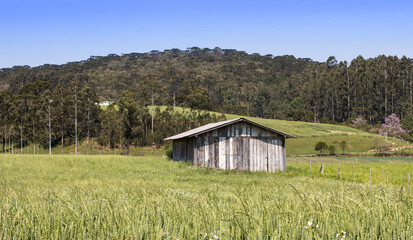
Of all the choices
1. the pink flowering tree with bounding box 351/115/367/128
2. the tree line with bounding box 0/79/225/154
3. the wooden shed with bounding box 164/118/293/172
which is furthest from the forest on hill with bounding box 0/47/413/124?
the wooden shed with bounding box 164/118/293/172

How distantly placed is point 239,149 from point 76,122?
2028 inches

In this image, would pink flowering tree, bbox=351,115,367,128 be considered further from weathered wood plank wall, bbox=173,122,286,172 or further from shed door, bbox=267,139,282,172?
weathered wood plank wall, bbox=173,122,286,172

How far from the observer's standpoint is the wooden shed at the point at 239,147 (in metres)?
32.5

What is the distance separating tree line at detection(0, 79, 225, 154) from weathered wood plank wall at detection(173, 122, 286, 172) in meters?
44.7

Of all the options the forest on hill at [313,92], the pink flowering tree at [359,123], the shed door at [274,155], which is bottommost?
the shed door at [274,155]

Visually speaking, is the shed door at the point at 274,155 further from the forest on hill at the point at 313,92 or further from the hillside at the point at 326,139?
the forest on hill at the point at 313,92

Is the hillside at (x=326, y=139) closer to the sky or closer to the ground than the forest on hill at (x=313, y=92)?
closer to the ground

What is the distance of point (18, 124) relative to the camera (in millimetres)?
84562

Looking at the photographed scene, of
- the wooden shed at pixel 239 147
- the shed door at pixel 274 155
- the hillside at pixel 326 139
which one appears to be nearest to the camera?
the wooden shed at pixel 239 147

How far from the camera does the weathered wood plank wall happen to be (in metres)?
32.5

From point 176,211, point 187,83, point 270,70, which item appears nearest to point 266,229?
point 176,211

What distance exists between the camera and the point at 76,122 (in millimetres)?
76438

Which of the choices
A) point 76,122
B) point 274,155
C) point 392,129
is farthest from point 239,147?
point 392,129

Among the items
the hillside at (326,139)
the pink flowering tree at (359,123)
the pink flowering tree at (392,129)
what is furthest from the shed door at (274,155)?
the pink flowering tree at (359,123)
